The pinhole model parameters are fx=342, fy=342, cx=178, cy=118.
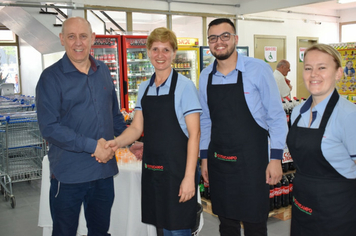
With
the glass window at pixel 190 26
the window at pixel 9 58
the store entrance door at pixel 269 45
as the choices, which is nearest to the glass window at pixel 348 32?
the store entrance door at pixel 269 45

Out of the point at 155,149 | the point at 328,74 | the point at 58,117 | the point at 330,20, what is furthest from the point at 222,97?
the point at 330,20

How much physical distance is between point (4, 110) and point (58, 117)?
18.0ft

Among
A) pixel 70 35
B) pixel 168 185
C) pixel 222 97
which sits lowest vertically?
pixel 168 185

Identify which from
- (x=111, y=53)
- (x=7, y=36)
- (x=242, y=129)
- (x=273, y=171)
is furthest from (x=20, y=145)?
(x=7, y=36)

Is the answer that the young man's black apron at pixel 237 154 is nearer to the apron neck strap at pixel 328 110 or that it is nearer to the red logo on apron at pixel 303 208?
the red logo on apron at pixel 303 208

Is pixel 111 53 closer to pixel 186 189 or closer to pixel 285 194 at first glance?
pixel 285 194

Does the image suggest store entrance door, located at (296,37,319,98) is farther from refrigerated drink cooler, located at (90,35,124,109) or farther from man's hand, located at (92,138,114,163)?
man's hand, located at (92,138,114,163)

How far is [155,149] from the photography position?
2.15 m

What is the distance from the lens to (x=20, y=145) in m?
5.06

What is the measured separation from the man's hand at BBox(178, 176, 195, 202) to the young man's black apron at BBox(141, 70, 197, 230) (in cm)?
5

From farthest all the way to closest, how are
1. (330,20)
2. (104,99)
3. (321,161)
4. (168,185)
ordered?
1. (330,20)
2. (104,99)
3. (168,185)
4. (321,161)

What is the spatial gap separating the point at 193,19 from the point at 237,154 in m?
8.48

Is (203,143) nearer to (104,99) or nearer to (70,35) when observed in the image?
(104,99)

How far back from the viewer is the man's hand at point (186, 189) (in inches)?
81.4
